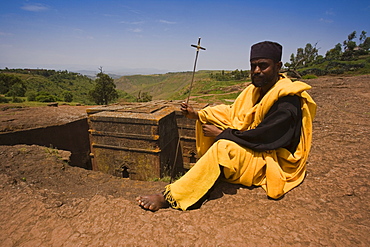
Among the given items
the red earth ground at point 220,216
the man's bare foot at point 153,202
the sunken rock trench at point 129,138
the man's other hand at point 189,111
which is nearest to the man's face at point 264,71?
the man's other hand at point 189,111

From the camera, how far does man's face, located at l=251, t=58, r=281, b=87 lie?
2.00 meters

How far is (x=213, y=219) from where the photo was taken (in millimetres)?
1778

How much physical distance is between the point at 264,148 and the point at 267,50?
93 centimetres

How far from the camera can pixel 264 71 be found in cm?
202

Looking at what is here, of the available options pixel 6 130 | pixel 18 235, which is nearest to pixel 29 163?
pixel 18 235

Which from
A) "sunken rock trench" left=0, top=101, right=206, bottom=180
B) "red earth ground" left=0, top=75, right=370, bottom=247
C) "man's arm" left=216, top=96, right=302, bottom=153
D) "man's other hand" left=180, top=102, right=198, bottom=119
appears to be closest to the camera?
"red earth ground" left=0, top=75, right=370, bottom=247

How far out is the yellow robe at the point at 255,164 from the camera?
1.91 metres

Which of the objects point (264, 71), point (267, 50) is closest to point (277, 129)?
point (264, 71)

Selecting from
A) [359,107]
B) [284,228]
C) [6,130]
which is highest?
[359,107]

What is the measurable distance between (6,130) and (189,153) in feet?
18.8

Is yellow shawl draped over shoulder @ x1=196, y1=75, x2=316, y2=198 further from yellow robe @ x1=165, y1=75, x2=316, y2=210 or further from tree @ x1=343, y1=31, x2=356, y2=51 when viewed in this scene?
tree @ x1=343, y1=31, x2=356, y2=51

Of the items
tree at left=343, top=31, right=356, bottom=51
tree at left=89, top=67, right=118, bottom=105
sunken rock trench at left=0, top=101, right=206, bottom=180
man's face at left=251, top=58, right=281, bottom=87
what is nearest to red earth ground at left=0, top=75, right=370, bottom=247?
man's face at left=251, top=58, right=281, bottom=87

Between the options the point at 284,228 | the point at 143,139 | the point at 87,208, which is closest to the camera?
the point at 284,228

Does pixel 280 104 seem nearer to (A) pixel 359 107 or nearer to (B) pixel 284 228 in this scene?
(B) pixel 284 228
